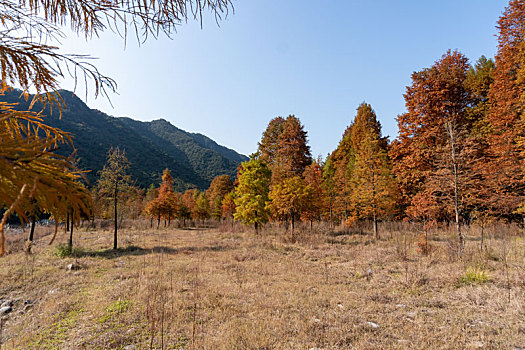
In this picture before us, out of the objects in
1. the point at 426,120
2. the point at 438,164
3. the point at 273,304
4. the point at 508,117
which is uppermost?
the point at 426,120

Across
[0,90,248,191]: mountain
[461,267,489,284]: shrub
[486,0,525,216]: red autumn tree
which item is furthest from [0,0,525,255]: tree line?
[0,90,248,191]: mountain

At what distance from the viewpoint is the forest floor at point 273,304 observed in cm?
407

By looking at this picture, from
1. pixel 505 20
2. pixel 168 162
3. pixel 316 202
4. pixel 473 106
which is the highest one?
pixel 168 162


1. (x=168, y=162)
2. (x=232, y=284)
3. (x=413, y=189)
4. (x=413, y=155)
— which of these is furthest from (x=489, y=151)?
(x=168, y=162)

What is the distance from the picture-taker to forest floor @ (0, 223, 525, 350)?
407 centimetres

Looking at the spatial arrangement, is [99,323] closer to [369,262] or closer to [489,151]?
[369,262]

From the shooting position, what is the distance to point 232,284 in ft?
22.9

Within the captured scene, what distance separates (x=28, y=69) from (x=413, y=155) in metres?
20.4

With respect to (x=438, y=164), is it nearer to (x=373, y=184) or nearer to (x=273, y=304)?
(x=373, y=184)

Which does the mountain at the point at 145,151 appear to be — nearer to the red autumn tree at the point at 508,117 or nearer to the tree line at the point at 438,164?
the tree line at the point at 438,164

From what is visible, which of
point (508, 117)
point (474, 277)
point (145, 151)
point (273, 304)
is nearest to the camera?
point (273, 304)

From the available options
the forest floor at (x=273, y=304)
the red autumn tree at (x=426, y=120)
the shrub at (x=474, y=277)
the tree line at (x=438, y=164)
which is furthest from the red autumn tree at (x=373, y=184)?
the shrub at (x=474, y=277)

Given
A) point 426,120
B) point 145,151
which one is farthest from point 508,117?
point 145,151

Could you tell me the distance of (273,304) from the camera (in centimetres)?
554
